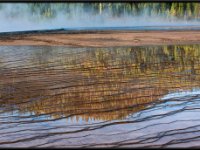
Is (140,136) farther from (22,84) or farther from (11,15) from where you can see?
(11,15)

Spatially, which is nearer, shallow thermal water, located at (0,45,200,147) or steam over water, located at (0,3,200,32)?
shallow thermal water, located at (0,45,200,147)

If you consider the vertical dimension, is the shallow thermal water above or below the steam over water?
below

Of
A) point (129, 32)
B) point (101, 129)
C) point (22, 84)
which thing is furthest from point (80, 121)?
point (129, 32)

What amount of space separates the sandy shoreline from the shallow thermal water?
26 mm

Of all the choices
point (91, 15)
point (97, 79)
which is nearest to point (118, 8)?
point (91, 15)

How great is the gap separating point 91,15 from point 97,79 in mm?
229

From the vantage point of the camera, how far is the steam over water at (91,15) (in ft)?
2.85

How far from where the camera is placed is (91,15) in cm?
88

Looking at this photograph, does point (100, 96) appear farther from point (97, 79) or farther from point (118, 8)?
point (118, 8)

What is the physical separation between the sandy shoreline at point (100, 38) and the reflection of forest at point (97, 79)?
0.03m

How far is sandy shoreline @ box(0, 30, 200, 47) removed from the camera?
869 millimetres

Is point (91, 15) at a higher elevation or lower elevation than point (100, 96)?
higher

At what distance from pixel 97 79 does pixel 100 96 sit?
7cm

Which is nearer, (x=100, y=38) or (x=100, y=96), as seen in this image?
(x=100, y=96)
